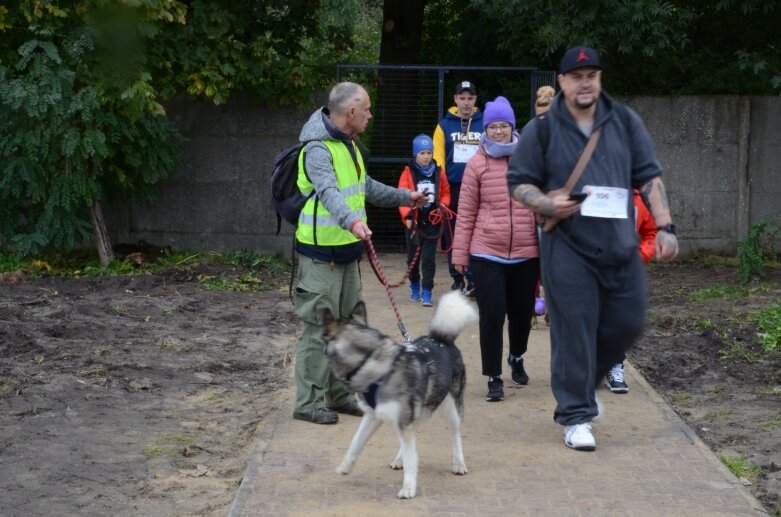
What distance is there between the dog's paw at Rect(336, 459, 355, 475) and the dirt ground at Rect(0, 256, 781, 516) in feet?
1.89

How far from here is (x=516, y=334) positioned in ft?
24.7

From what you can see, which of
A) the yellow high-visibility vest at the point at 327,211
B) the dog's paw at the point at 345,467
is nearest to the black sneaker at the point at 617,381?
the yellow high-visibility vest at the point at 327,211

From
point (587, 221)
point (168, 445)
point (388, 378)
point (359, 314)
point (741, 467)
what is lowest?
point (168, 445)

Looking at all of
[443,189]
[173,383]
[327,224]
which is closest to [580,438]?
[327,224]

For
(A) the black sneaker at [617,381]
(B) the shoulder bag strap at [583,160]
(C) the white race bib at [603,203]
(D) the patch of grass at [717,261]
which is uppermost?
(B) the shoulder bag strap at [583,160]

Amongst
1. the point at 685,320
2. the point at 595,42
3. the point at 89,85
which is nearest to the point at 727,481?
the point at 685,320

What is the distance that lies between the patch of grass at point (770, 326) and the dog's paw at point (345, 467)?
4.52 meters

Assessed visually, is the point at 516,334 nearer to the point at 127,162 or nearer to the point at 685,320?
the point at 685,320

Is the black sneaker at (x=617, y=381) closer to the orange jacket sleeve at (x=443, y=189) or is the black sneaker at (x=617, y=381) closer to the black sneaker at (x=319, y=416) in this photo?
the black sneaker at (x=319, y=416)

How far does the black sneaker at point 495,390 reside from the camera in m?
7.39

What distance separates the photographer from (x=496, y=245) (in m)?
7.21

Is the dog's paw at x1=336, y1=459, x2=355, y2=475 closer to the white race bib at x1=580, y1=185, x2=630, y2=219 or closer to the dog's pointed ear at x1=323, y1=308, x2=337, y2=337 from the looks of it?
the dog's pointed ear at x1=323, y1=308, x2=337, y2=337

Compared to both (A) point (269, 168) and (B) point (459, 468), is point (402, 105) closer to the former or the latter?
(A) point (269, 168)

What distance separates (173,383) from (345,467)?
9.09 feet
